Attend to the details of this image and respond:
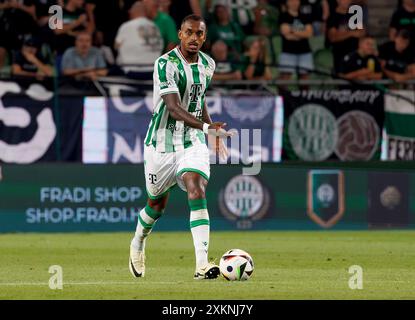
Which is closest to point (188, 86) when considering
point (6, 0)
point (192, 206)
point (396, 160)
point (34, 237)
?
point (192, 206)

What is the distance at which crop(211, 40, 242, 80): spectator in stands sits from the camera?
21703 millimetres

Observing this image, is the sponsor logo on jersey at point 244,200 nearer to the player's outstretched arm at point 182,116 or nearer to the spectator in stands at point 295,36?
the spectator in stands at point 295,36

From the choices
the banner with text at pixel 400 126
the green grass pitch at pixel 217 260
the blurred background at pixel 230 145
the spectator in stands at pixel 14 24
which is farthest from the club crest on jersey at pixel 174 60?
the spectator in stands at pixel 14 24

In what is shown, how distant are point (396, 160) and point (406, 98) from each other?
1065 mm

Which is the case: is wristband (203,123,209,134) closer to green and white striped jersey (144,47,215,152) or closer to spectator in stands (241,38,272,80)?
green and white striped jersey (144,47,215,152)

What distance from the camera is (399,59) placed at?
Result: 23.4m

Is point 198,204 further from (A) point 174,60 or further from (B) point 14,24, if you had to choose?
(B) point 14,24

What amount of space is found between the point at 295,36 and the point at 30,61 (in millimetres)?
4886

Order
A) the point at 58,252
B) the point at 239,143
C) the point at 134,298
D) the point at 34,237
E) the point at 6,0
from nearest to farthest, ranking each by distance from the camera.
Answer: the point at 134,298 < the point at 58,252 < the point at 34,237 < the point at 239,143 < the point at 6,0

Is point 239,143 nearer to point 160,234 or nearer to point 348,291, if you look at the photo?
point 160,234

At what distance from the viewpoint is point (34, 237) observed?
19203 mm

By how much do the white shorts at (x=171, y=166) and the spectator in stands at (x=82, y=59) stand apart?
9007 millimetres

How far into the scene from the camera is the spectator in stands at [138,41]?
22.3m

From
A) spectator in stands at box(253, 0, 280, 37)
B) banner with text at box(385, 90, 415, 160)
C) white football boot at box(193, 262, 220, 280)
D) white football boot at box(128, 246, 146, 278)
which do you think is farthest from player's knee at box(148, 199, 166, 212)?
spectator in stands at box(253, 0, 280, 37)
